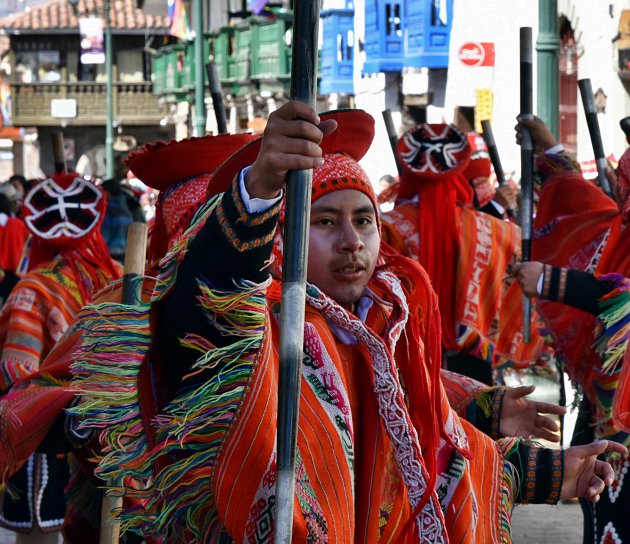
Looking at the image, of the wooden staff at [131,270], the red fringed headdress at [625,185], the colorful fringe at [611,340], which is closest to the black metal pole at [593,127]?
the red fringed headdress at [625,185]

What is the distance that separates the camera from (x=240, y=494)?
279 cm

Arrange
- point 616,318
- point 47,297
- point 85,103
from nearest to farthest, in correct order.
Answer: point 616,318
point 47,297
point 85,103

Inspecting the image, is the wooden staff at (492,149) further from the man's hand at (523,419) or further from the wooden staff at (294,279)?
the wooden staff at (294,279)

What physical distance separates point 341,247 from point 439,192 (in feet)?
16.1

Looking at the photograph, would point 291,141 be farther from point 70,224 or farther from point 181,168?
point 70,224

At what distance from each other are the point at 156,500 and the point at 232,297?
55 centimetres

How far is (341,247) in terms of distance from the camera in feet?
10.6

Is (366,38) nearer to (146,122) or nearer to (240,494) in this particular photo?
(240,494)

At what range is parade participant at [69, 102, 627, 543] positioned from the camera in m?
2.69

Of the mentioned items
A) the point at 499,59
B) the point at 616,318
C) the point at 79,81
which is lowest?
the point at 616,318

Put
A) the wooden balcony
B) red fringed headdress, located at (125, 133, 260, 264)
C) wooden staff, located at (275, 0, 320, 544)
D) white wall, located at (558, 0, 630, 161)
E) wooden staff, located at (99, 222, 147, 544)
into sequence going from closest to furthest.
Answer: wooden staff, located at (275, 0, 320, 544) → wooden staff, located at (99, 222, 147, 544) → red fringed headdress, located at (125, 133, 260, 264) → white wall, located at (558, 0, 630, 161) → the wooden balcony

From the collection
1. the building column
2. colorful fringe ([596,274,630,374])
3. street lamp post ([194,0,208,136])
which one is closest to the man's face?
colorful fringe ([596,274,630,374])

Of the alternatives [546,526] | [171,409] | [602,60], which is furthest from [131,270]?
[602,60]

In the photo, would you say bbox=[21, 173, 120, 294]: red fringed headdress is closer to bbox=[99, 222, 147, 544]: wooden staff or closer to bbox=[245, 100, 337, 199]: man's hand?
bbox=[99, 222, 147, 544]: wooden staff
